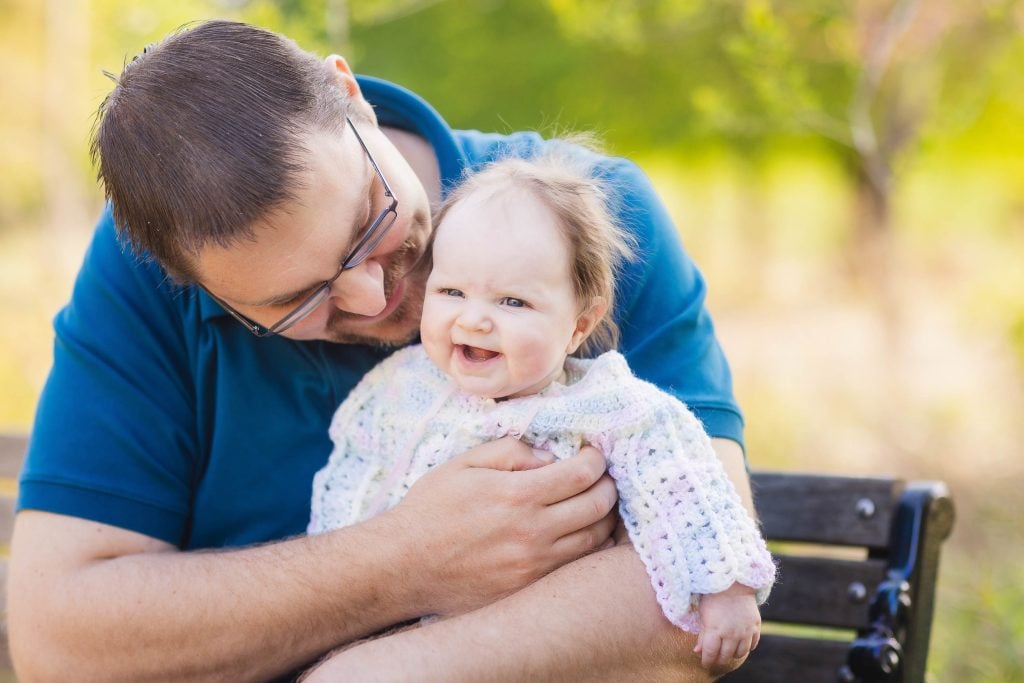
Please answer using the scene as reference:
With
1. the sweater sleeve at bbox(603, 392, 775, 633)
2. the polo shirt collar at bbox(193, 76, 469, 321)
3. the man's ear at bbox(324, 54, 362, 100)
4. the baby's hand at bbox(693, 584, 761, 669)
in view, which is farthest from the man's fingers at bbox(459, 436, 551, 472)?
the man's ear at bbox(324, 54, 362, 100)

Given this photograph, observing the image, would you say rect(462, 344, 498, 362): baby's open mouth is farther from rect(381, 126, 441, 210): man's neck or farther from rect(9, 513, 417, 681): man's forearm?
rect(381, 126, 441, 210): man's neck

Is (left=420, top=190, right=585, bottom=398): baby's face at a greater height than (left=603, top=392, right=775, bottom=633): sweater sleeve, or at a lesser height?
greater

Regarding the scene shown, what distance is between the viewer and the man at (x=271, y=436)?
1.73 m

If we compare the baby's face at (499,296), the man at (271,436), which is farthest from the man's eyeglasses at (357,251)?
the baby's face at (499,296)

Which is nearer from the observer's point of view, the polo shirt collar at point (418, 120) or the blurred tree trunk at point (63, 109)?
the polo shirt collar at point (418, 120)

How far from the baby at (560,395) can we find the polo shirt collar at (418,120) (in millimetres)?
241

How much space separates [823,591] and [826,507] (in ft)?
0.60

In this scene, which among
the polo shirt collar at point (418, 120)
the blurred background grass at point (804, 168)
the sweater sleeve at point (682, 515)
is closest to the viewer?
the sweater sleeve at point (682, 515)

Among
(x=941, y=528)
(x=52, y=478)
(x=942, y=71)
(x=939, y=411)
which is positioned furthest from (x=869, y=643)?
(x=942, y=71)

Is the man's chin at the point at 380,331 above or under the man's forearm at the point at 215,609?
above

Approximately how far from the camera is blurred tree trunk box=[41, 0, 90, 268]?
7.01m

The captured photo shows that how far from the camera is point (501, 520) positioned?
1.80 m

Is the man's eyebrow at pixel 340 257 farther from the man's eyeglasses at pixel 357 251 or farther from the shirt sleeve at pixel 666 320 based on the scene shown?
the shirt sleeve at pixel 666 320

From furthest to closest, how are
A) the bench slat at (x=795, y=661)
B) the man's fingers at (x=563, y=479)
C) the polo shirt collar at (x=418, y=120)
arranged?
1. the bench slat at (x=795, y=661)
2. the polo shirt collar at (x=418, y=120)
3. the man's fingers at (x=563, y=479)
